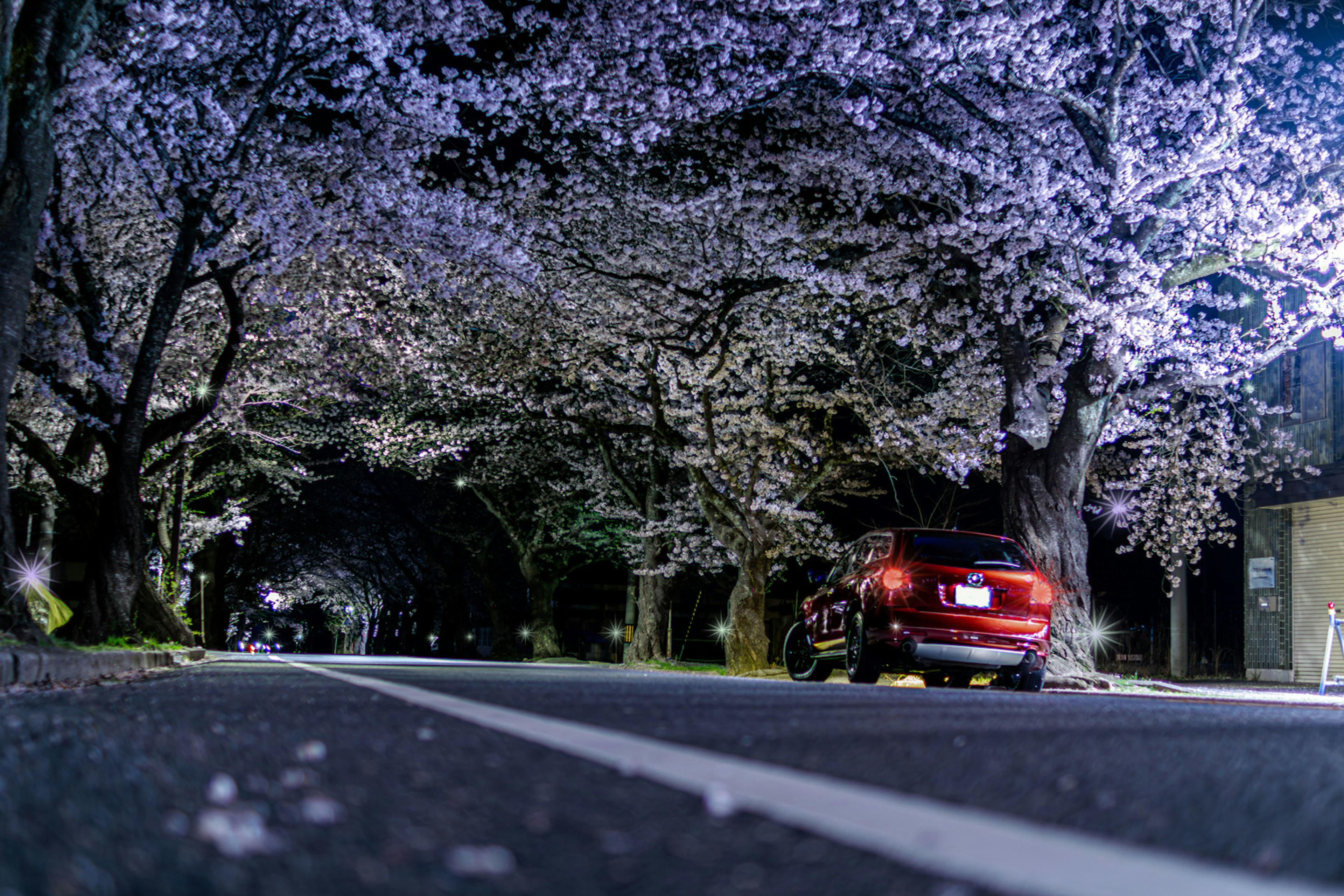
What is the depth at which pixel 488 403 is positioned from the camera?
28.7 metres

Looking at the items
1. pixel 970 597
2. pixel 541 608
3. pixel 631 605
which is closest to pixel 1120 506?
pixel 970 597

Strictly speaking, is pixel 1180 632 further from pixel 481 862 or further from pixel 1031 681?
pixel 481 862

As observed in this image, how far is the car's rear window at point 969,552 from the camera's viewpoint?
11820mm

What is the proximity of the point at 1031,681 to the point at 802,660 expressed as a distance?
152 inches

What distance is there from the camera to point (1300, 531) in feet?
84.6

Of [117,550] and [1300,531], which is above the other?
[1300,531]

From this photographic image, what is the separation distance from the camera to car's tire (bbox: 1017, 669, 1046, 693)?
12086 millimetres

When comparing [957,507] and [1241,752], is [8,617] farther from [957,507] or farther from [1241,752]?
[957,507]

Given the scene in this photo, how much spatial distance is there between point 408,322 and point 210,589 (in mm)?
20763

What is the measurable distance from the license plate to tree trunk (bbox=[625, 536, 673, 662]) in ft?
58.2

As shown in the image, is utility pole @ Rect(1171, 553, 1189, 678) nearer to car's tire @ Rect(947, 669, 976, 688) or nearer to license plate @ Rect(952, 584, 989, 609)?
car's tire @ Rect(947, 669, 976, 688)

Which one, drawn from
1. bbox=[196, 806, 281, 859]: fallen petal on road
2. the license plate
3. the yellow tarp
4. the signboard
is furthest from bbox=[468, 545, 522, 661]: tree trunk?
bbox=[196, 806, 281, 859]: fallen petal on road

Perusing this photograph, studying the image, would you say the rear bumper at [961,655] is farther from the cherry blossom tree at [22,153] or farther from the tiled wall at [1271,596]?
the tiled wall at [1271,596]

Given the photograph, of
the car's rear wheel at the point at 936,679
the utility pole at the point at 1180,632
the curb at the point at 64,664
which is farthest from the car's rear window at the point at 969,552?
the utility pole at the point at 1180,632
